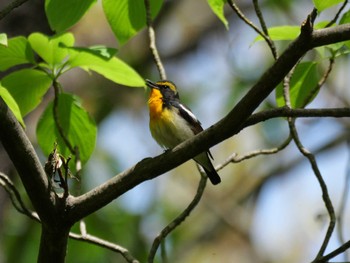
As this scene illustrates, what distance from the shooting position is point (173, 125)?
4801 mm

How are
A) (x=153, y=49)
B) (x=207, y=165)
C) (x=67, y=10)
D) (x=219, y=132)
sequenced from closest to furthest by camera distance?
(x=219, y=132), (x=67, y=10), (x=153, y=49), (x=207, y=165)

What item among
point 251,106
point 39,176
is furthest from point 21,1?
point 251,106

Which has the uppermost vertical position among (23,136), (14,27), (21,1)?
(14,27)

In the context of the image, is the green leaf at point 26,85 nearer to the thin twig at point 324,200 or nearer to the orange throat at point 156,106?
the thin twig at point 324,200

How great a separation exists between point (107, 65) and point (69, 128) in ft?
1.69

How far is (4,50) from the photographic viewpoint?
118 inches

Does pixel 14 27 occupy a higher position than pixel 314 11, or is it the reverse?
pixel 14 27

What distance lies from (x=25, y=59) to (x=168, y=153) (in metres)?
0.90

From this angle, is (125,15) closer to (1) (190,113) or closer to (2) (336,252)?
(2) (336,252)

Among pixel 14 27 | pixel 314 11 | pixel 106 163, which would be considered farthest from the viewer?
pixel 106 163

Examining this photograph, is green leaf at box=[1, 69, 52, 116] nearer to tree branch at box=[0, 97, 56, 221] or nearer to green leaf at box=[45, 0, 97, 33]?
green leaf at box=[45, 0, 97, 33]

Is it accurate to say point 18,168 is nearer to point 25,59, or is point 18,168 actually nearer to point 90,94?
point 25,59

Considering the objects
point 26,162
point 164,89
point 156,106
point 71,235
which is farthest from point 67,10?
point 164,89

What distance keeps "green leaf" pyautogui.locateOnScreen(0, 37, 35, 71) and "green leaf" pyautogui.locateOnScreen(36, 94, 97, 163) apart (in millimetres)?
385
